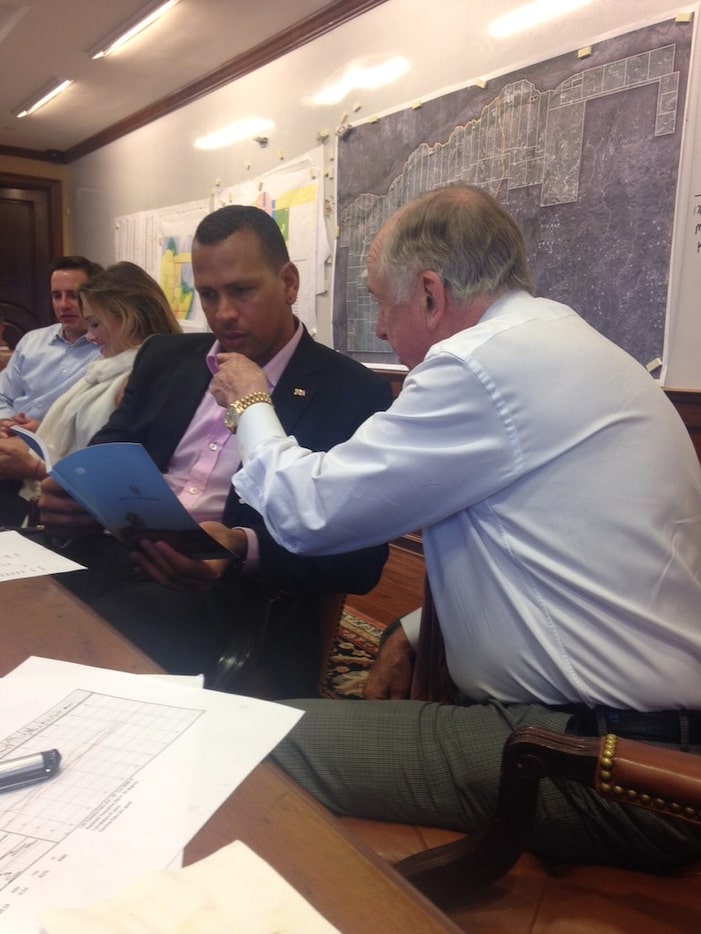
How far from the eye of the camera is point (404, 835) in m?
0.85

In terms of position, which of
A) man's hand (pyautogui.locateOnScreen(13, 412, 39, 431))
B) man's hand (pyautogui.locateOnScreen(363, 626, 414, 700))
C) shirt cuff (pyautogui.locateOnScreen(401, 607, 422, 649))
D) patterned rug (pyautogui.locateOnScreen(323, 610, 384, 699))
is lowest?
patterned rug (pyautogui.locateOnScreen(323, 610, 384, 699))

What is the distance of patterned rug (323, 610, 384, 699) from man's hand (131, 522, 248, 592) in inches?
28.7

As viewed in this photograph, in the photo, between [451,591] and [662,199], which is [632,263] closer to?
[662,199]

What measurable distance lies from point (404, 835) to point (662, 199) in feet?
5.50

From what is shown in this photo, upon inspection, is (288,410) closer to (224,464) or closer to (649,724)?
(224,464)

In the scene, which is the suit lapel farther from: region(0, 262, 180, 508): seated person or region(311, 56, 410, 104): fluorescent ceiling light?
region(311, 56, 410, 104): fluorescent ceiling light

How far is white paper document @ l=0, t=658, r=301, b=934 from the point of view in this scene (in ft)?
1.48

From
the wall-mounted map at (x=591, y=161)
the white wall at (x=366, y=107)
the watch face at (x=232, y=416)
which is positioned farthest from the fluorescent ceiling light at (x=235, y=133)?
the watch face at (x=232, y=416)

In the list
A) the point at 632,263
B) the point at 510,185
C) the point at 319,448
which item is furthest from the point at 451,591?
the point at 510,185

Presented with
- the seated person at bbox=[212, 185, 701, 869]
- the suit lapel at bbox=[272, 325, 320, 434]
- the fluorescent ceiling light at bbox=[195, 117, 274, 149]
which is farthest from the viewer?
the fluorescent ceiling light at bbox=[195, 117, 274, 149]

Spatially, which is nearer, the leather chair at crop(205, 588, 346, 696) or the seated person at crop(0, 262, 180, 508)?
the leather chair at crop(205, 588, 346, 696)

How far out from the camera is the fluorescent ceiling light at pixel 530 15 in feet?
6.82

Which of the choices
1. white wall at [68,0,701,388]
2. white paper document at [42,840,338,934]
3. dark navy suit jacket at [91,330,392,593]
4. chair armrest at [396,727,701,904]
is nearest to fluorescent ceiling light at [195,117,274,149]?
white wall at [68,0,701,388]

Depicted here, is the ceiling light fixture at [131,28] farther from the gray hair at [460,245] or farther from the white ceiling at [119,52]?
the gray hair at [460,245]
